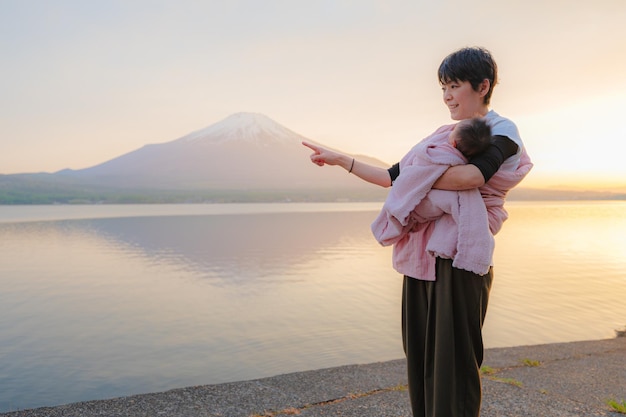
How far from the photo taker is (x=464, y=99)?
6.50 feet

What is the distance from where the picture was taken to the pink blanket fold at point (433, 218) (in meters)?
1.86

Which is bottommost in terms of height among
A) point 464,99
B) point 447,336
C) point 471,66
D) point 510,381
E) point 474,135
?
point 510,381

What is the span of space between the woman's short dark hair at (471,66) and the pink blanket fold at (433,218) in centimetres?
19

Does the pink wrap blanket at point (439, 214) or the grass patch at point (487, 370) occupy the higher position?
the pink wrap blanket at point (439, 214)

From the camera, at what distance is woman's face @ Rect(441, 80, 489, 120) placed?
1.97 meters

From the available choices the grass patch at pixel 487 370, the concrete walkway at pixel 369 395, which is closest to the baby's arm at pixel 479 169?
the concrete walkway at pixel 369 395

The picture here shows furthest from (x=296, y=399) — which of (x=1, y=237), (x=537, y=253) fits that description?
(x=1, y=237)

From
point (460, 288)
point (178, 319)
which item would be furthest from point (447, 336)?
point (178, 319)

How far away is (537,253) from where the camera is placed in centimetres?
1736

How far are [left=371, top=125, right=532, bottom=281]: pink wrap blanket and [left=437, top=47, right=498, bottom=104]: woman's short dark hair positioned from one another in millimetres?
183

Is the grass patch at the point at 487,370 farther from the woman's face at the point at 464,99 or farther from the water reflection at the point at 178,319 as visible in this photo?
the woman's face at the point at 464,99

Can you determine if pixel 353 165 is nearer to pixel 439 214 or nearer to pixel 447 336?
pixel 439 214

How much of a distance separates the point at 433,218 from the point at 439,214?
0.12 ft

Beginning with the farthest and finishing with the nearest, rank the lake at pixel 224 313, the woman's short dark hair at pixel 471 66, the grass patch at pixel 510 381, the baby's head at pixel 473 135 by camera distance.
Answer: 1. the lake at pixel 224 313
2. the grass patch at pixel 510 381
3. the woman's short dark hair at pixel 471 66
4. the baby's head at pixel 473 135
